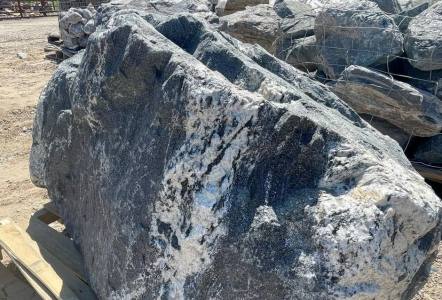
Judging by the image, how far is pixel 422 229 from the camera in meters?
1.58

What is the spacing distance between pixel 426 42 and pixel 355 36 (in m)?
0.61

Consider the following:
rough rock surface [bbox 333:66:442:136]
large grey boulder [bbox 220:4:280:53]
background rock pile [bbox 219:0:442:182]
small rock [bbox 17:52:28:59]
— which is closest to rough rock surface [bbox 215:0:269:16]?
large grey boulder [bbox 220:4:280:53]

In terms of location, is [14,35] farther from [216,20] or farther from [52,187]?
[52,187]

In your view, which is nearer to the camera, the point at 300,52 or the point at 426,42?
the point at 426,42

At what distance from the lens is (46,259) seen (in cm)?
271

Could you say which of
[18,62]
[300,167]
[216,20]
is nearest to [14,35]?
[18,62]

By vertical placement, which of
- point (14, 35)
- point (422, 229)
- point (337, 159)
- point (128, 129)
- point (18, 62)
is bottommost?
point (14, 35)

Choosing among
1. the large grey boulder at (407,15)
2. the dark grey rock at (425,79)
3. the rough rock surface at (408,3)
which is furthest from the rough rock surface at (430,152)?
the rough rock surface at (408,3)

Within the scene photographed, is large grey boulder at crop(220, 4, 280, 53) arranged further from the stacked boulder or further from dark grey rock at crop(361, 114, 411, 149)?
the stacked boulder

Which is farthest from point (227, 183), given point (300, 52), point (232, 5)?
point (232, 5)

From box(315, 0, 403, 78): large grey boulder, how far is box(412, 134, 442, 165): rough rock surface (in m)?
0.76

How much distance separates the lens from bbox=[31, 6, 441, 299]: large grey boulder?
5.11 feet

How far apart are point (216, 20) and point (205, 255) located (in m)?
3.22

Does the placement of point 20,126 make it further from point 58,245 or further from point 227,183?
point 227,183
